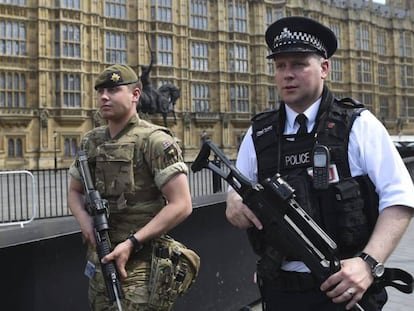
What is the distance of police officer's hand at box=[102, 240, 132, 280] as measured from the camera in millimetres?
2049

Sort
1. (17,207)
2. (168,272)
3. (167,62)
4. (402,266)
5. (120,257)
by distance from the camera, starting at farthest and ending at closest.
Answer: (167,62) → (17,207) → (402,266) → (168,272) → (120,257)

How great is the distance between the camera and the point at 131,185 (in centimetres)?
224

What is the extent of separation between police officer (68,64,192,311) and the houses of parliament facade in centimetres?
3064

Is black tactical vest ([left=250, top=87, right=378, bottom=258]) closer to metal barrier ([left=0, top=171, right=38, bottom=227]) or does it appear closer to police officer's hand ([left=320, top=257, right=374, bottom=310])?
police officer's hand ([left=320, top=257, right=374, bottom=310])

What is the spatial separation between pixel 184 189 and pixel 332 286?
940 millimetres

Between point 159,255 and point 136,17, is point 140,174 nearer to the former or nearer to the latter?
point 159,255

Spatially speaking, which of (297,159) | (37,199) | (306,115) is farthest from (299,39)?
(37,199)

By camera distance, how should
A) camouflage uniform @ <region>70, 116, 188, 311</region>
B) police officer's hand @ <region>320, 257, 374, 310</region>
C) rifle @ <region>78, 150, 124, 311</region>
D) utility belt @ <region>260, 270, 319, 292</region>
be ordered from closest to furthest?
police officer's hand @ <region>320, 257, 374, 310</region>, utility belt @ <region>260, 270, 319, 292</region>, rifle @ <region>78, 150, 124, 311</region>, camouflage uniform @ <region>70, 116, 188, 311</region>

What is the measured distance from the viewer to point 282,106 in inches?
77.0

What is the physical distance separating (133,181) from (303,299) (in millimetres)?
969

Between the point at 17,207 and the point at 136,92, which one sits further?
the point at 17,207

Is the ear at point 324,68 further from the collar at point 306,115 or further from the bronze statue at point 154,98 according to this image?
the bronze statue at point 154,98

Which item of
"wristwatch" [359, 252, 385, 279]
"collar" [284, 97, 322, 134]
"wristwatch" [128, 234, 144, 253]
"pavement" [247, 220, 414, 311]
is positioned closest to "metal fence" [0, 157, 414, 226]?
"pavement" [247, 220, 414, 311]

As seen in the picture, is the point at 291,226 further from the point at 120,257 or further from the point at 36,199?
the point at 36,199
